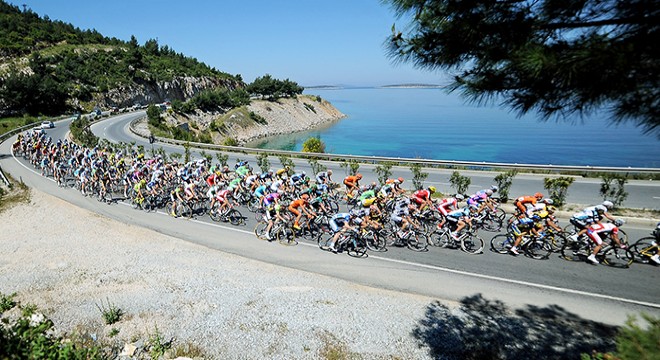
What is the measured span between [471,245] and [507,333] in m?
4.20

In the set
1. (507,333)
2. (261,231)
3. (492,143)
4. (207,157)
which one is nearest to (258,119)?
(492,143)

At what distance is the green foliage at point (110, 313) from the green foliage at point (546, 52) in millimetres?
8564

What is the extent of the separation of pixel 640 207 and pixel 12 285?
2307 centimetres

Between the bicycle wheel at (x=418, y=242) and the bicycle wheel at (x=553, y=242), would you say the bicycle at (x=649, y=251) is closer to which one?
the bicycle wheel at (x=553, y=242)

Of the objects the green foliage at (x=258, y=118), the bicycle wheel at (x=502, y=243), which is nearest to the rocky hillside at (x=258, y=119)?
the green foliage at (x=258, y=118)

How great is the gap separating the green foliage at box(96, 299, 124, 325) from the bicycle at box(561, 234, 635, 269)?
1215cm

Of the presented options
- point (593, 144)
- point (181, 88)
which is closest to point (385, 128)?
point (593, 144)

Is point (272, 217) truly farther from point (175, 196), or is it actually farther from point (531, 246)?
point (531, 246)

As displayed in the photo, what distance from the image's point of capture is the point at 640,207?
14.9 m

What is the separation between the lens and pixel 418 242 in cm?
1170

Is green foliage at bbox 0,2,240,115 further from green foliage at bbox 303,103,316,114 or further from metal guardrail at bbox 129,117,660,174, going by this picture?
metal guardrail at bbox 129,117,660,174

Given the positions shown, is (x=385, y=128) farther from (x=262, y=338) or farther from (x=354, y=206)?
(x=262, y=338)

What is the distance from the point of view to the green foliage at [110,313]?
820 cm

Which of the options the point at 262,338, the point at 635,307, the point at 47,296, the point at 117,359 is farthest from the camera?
the point at 47,296
